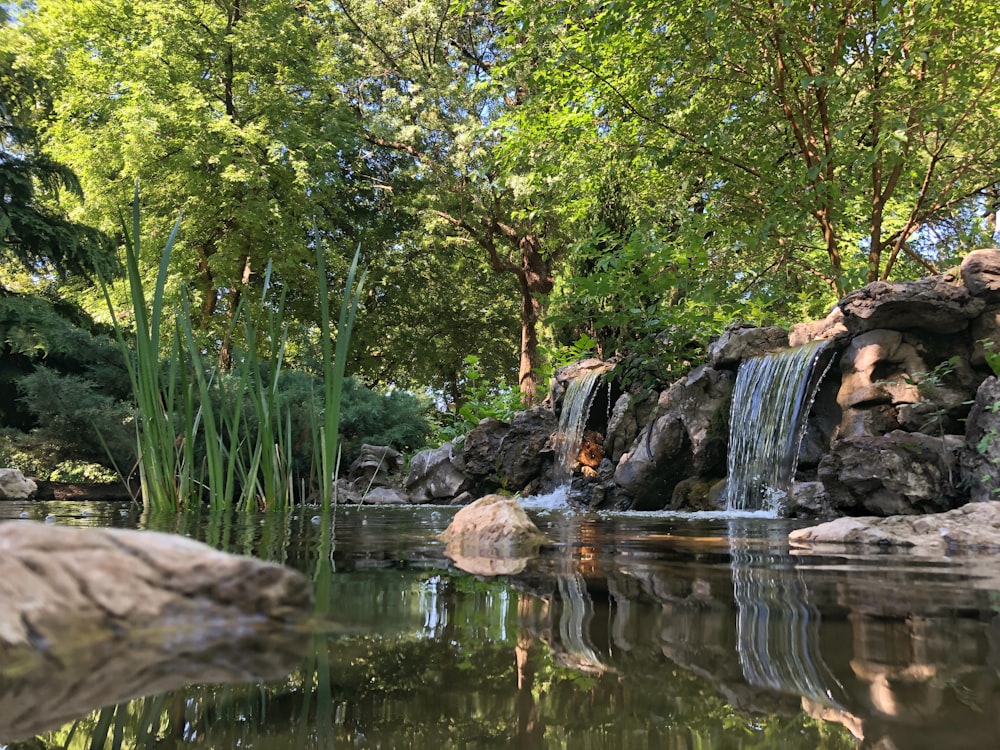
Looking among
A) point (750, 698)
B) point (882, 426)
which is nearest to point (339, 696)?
point (750, 698)

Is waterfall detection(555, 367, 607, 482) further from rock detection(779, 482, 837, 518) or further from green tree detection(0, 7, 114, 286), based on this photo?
green tree detection(0, 7, 114, 286)

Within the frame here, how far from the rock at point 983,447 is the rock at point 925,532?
7.23 ft

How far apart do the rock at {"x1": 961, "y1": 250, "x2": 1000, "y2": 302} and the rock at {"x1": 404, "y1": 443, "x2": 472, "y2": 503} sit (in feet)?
24.8

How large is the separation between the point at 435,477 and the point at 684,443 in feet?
16.9

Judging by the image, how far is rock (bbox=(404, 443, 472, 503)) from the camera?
1179 centimetres

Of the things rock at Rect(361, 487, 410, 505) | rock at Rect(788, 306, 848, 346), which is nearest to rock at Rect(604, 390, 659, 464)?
rock at Rect(788, 306, 848, 346)

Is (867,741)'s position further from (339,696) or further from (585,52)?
(585,52)

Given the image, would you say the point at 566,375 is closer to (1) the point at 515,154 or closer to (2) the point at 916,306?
(1) the point at 515,154

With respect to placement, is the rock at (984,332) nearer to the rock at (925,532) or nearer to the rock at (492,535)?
the rock at (925,532)

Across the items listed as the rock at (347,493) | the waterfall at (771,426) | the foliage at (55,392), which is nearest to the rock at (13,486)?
the foliage at (55,392)

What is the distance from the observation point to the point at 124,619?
930 mm

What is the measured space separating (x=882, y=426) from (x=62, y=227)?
11724 mm

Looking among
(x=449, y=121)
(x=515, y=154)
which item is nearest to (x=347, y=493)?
(x=515, y=154)

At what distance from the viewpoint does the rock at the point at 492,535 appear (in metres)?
2.37
